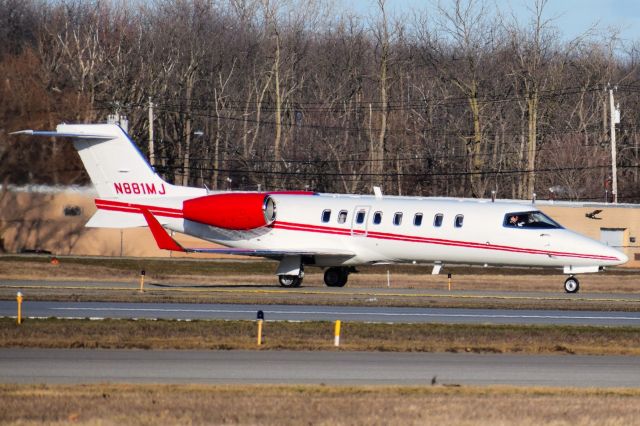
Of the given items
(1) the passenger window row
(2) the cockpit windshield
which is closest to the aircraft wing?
(1) the passenger window row

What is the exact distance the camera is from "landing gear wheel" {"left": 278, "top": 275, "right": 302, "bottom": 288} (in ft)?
118

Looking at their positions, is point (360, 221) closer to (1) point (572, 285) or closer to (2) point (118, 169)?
(1) point (572, 285)

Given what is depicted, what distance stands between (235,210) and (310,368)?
18.8 metres

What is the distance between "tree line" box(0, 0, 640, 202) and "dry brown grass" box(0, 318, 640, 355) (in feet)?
145

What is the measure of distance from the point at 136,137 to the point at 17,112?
2908cm

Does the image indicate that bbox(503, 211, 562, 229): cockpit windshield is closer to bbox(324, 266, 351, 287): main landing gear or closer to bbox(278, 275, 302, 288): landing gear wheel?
bbox(324, 266, 351, 287): main landing gear

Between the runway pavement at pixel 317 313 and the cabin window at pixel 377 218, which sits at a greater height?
the cabin window at pixel 377 218

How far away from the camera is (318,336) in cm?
2133

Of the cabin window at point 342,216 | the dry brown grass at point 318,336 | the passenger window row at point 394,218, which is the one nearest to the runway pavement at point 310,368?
the dry brown grass at point 318,336

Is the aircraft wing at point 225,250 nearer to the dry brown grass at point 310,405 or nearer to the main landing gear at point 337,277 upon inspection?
the main landing gear at point 337,277

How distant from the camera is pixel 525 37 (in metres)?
78.8

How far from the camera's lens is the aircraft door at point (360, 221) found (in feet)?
116

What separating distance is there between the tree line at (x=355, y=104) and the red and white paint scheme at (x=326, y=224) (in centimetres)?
2862

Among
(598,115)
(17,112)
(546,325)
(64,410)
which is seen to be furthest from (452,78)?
(64,410)
